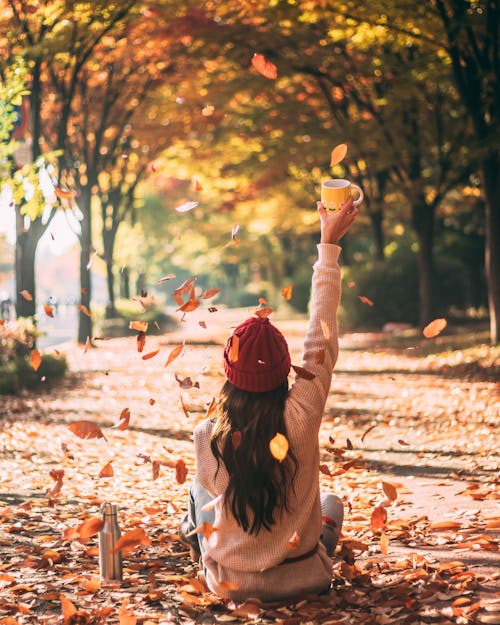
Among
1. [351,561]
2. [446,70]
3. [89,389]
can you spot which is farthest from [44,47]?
[351,561]

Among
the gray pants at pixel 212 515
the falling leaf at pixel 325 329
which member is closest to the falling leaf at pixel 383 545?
the gray pants at pixel 212 515

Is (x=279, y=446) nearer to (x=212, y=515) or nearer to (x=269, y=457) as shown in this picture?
(x=269, y=457)

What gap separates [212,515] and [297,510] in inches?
19.5

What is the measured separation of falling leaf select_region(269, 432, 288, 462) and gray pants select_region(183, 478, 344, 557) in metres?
0.70

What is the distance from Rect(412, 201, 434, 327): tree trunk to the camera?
1859cm

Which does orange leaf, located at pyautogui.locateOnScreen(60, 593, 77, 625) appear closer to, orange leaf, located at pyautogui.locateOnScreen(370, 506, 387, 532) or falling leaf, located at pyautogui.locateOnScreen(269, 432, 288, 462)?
falling leaf, located at pyautogui.locateOnScreen(269, 432, 288, 462)

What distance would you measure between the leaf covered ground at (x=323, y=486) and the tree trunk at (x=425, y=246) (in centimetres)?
614

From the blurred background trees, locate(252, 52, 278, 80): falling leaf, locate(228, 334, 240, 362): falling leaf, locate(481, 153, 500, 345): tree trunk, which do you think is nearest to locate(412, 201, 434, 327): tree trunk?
the blurred background trees

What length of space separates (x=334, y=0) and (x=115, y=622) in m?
10.3

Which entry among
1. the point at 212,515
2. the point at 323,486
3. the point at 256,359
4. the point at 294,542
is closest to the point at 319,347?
the point at 256,359

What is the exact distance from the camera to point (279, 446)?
130 inches

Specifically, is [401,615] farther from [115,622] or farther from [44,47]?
[44,47]

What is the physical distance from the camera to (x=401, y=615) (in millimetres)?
3602

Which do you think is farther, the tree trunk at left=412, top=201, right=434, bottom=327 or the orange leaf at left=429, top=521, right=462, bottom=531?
the tree trunk at left=412, top=201, right=434, bottom=327
